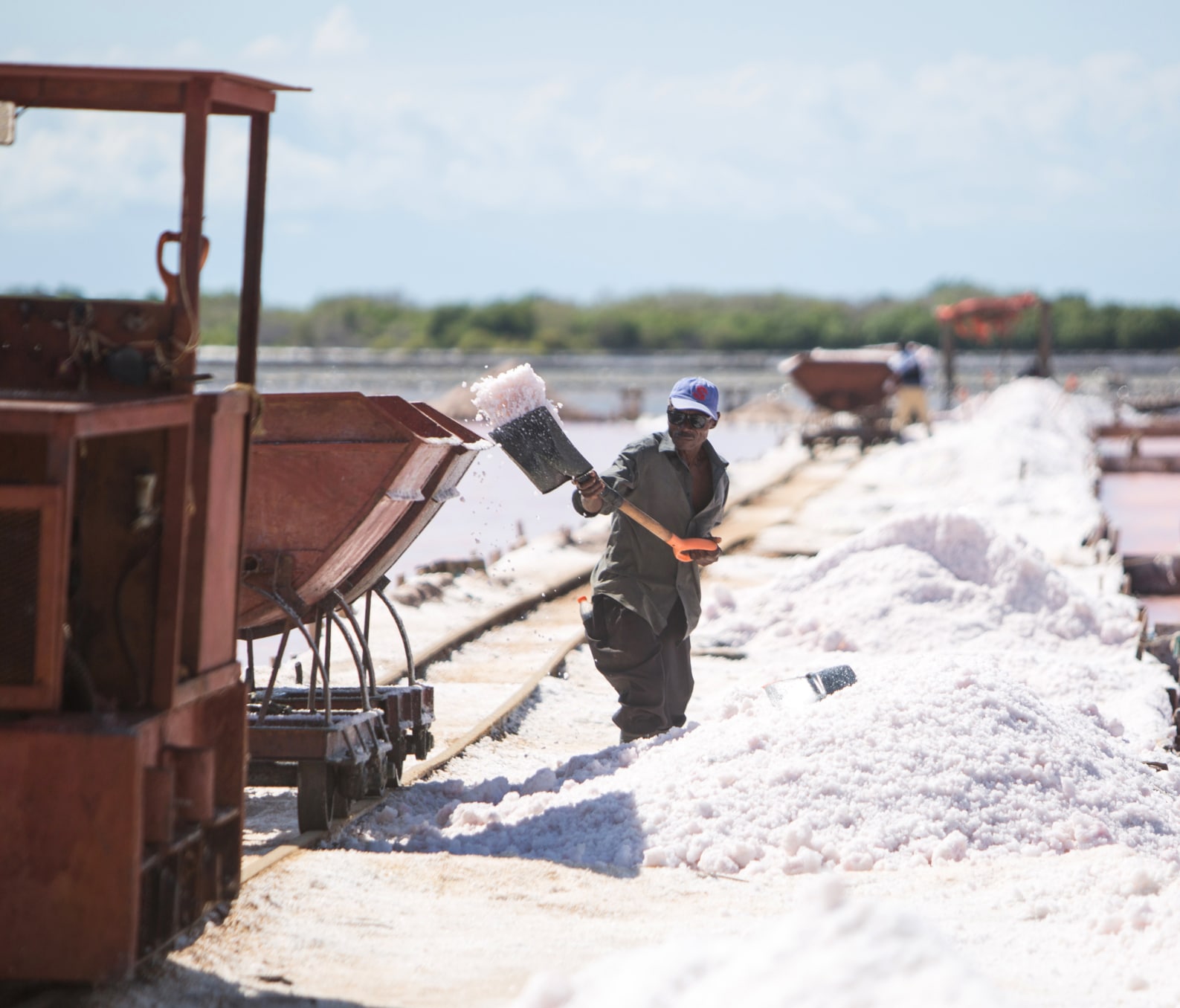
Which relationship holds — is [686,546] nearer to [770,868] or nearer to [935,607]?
[770,868]

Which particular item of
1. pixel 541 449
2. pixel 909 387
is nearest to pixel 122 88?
pixel 541 449

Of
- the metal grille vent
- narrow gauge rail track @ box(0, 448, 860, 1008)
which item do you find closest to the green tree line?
narrow gauge rail track @ box(0, 448, 860, 1008)

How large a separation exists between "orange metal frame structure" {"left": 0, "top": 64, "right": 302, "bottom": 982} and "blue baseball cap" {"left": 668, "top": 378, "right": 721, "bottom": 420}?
278 centimetres

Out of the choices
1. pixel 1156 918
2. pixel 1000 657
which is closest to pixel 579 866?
pixel 1156 918

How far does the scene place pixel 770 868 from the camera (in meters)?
5.33

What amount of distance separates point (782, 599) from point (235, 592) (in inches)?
288

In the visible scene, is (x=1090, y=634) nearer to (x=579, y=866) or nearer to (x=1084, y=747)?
(x=1084, y=747)

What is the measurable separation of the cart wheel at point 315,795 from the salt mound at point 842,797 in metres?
0.18

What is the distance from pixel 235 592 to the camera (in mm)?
4367

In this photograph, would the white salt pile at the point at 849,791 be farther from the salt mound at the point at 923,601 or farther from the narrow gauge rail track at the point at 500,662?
the salt mound at the point at 923,601

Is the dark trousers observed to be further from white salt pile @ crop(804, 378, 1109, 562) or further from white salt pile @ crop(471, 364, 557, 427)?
white salt pile @ crop(804, 378, 1109, 562)

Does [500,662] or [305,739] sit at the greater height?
[305,739]

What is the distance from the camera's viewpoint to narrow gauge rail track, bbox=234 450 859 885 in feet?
18.7

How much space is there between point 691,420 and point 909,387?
2580 centimetres
